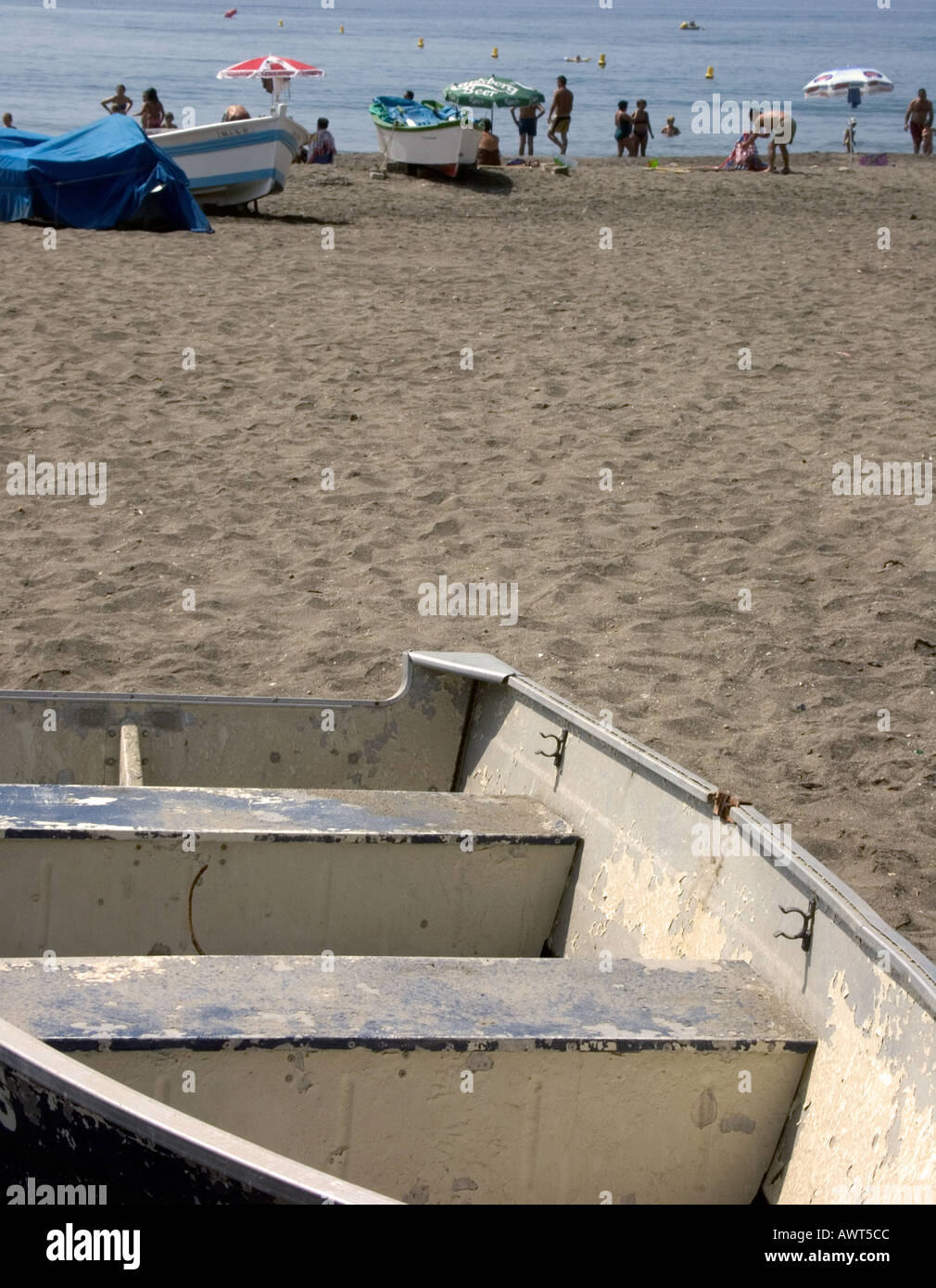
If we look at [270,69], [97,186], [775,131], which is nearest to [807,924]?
[97,186]

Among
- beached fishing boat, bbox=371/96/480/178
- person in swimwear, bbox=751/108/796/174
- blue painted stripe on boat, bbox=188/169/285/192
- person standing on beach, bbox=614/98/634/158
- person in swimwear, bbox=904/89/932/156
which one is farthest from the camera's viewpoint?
person in swimwear, bbox=904/89/932/156

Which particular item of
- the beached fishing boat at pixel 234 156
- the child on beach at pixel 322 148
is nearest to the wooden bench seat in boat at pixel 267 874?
the beached fishing boat at pixel 234 156

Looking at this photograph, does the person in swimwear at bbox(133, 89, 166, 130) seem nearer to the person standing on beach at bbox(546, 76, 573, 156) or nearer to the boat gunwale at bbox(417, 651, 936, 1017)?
the person standing on beach at bbox(546, 76, 573, 156)

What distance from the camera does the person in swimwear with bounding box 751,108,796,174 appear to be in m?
21.8

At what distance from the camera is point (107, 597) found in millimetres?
6438

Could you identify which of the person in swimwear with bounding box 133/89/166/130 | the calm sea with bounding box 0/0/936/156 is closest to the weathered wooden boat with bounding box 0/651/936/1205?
the person in swimwear with bounding box 133/89/166/130

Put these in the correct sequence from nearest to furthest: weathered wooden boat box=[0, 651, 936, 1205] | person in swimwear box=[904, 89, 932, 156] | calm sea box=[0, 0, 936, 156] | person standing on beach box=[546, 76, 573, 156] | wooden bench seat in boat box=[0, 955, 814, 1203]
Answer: weathered wooden boat box=[0, 651, 936, 1205] → wooden bench seat in boat box=[0, 955, 814, 1203] → person standing on beach box=[546, 76, 573, 156] → person in swimwear box=[904, 89, 932, 156] → calm sea box=[0, 0, 936, 156]

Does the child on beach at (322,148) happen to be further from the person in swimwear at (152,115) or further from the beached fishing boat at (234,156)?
the beached fishing boat at (234,156)

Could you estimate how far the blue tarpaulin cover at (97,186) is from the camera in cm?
1412

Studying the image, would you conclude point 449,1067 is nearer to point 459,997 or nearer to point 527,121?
point 459,997

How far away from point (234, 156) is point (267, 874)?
13.9 metres

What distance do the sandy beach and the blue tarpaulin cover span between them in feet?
1.10

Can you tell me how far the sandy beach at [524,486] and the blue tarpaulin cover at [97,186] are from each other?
0.34 meters

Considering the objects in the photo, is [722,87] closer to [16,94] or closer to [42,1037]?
[16,94]
